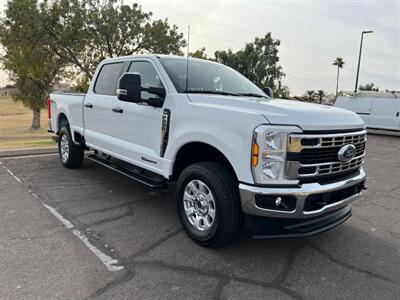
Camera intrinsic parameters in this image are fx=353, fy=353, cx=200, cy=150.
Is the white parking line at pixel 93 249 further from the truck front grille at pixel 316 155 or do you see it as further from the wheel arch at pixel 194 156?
the truck front grille at pixel 316 155

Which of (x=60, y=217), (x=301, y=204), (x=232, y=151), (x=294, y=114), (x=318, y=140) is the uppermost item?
(x=294, y=114)

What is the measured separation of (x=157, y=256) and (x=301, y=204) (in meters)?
1.45

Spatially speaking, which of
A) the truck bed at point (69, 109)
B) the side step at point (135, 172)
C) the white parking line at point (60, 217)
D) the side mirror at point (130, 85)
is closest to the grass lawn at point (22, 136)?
the truck bed at point (69, 109)

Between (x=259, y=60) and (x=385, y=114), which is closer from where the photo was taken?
(x=385, y=114)

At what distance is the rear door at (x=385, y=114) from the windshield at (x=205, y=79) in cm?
1315

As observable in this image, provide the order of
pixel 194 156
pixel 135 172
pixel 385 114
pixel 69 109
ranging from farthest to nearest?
1. pixel 385 114
2. pixel 69 109
3. pixel 135 172
4. pixel 194 156

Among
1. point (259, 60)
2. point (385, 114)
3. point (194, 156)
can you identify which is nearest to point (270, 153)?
point (194, 156)

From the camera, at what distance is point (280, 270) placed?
326 centimetres

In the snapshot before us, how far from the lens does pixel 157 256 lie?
11.2ft

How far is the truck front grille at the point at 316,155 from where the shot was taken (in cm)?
300

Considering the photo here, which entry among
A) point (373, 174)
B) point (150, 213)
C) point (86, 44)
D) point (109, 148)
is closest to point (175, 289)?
point (150, 213)

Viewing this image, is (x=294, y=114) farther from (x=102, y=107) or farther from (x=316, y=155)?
(x=102, y=107)

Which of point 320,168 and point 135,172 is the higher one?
point 320,168

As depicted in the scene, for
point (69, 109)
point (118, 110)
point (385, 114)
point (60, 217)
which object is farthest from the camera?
point (385, 114)
